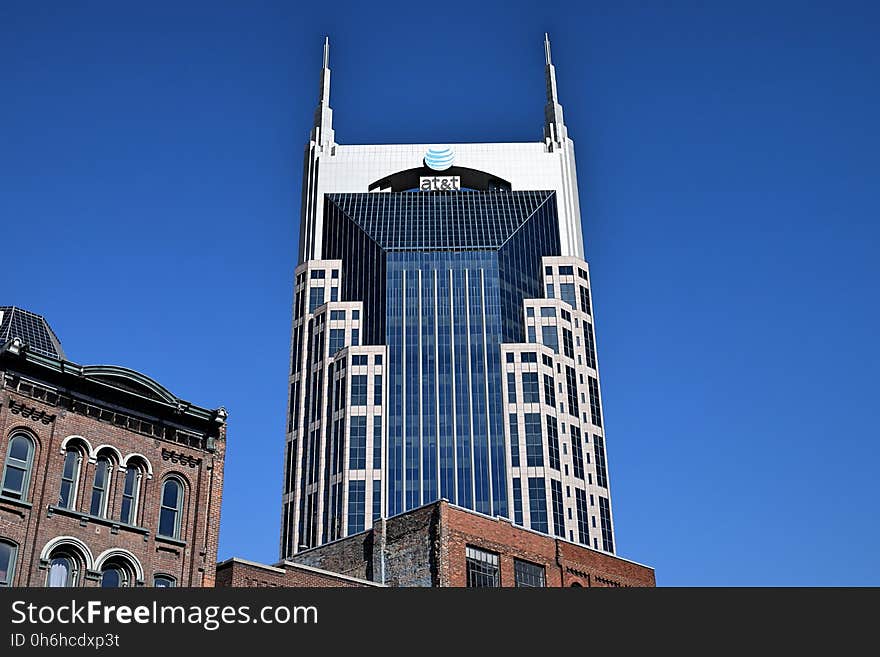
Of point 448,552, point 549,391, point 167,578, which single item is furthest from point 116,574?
point 549,391

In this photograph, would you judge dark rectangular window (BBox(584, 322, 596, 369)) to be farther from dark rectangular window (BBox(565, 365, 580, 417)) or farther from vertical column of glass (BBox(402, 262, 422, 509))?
vertical column of glass (BBox(402, 262, 422, 509))

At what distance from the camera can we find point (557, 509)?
137875 mm

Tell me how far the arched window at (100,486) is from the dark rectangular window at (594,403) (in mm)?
110293

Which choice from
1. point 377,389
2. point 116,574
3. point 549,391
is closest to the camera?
point 116,574

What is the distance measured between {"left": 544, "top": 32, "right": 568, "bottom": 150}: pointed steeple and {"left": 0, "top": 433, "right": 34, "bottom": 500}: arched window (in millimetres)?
139670

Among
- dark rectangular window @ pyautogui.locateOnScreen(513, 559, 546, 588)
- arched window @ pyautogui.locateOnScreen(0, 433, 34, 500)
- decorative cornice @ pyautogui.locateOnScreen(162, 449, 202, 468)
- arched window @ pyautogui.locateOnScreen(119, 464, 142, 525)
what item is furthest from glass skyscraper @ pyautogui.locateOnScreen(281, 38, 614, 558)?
arched window @ pyautogui.locateOnScreen(0, 433, 34, 500)

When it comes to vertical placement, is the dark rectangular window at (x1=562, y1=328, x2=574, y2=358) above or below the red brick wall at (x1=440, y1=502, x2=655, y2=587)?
above

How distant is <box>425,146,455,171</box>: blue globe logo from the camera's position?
565 feet

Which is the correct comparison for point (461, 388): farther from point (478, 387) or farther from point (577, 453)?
point (577, 453)

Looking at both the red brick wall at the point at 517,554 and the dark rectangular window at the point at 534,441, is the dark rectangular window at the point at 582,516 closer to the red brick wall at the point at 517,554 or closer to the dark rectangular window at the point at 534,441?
the dark rectangular window at the point at 534,441

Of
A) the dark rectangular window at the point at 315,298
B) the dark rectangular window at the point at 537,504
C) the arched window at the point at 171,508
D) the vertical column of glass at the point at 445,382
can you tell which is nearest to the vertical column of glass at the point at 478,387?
the vertical column of glass at the point at 445,382

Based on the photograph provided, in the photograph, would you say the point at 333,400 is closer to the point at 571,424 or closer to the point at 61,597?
the point at 571,424

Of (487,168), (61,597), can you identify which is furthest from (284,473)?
(61,597)

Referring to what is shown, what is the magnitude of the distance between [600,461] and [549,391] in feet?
36.4
